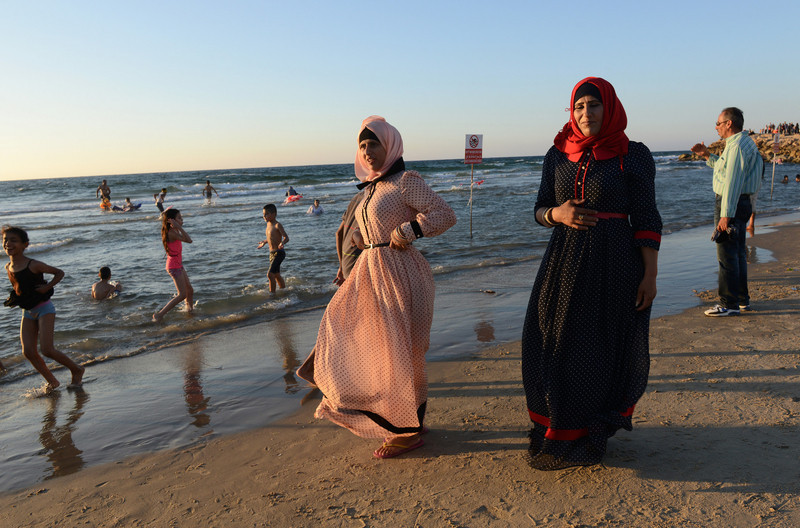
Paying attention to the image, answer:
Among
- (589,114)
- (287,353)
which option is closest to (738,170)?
(589,114)

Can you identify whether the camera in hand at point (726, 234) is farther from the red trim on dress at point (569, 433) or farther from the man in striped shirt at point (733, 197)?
the red trim on dress at point (569, 433)

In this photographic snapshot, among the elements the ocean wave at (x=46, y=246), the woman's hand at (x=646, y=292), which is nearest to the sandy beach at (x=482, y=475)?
the woman's hand at (x=646, y=292)

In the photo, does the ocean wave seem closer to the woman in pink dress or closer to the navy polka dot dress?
the woman in pink dress

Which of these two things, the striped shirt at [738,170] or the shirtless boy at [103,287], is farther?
the shirtless boy at [103,287]

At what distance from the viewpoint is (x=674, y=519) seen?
2406 mm

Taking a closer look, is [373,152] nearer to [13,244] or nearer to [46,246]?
[13,244]

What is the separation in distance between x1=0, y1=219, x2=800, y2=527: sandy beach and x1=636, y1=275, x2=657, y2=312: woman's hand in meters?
0.88

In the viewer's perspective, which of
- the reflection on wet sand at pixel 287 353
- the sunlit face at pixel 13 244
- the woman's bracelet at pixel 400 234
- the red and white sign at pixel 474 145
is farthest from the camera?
the red and white sign at pixel 474 145

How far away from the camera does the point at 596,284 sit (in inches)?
105

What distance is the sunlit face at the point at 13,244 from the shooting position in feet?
16.3

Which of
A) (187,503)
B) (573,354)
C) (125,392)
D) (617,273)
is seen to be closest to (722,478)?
(573,354)

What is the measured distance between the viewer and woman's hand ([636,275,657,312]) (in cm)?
263

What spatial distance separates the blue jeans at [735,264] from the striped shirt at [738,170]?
0.74ft

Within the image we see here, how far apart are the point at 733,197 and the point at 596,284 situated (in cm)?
345
